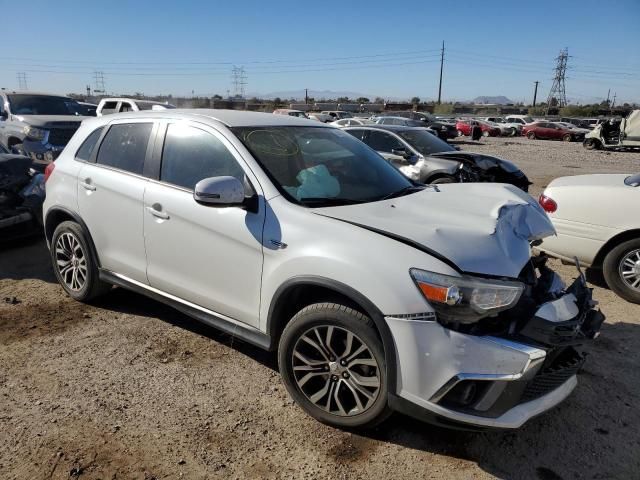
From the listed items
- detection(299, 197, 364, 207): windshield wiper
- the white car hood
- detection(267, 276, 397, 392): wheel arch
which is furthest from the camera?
the white car hood

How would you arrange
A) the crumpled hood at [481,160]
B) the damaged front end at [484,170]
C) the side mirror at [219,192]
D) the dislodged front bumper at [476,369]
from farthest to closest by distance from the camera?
the crumpled hood at [481,160] < the damaged front end at [484,170] < the side mirror at [219,192] < the dislodged front bumper at [476,369]

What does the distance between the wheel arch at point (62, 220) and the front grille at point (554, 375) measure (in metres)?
3.42

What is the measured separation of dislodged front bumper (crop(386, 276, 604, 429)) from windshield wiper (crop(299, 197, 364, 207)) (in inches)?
36.9

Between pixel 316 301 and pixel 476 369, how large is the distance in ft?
3.19

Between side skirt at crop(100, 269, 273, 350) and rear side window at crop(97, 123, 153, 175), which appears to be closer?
side skirt at crop(100, 269, 273, 350)

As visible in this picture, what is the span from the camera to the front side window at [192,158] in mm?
3305

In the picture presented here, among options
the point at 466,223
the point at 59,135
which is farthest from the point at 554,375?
the point at 59,135

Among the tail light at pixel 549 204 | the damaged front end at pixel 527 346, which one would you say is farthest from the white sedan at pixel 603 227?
the damaged front end at pixel 527 346

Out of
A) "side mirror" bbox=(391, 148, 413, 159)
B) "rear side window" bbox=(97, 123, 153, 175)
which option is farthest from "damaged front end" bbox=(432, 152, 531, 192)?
"rear side window" bbox=(97, 123, 153, 175)

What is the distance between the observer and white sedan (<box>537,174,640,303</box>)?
15.6 feet

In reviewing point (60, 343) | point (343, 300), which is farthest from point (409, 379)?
point (60, 343)

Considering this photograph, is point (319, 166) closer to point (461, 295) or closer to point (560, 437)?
point (461, 295)

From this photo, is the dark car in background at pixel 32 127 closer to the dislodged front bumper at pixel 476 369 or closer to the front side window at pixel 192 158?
the front side window at pixel 192 158

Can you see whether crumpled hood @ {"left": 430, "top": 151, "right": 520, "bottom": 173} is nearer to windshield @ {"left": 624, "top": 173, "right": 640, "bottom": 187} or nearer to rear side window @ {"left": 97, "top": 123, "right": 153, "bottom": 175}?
windshield @ {"left": 624, "top": 173, "right": 640, "bottom": 187}
